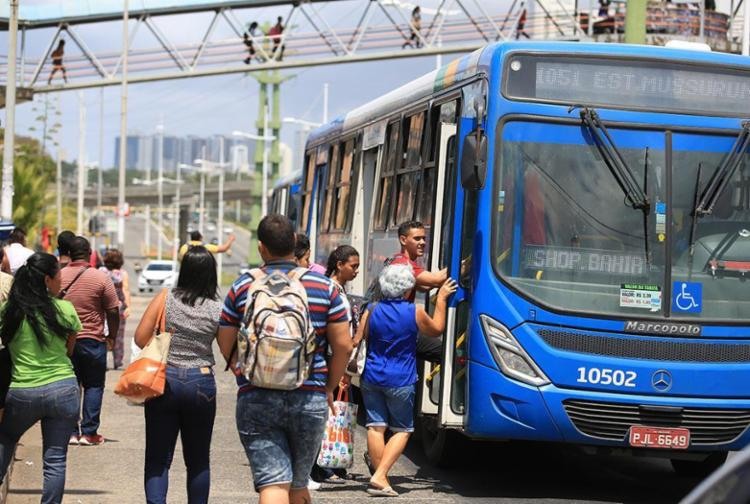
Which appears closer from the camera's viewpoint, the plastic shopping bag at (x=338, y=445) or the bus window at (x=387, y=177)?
the plastic shopping bag at (x=338, y=445)

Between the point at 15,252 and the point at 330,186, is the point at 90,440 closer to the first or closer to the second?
the point at 15,252

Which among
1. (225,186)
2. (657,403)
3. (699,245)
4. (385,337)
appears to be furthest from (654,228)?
(225,186)

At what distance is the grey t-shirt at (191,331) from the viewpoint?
26.6 feet

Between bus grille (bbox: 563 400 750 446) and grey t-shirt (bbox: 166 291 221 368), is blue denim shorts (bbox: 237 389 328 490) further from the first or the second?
bus grille (bbox: 563 400 750 446)

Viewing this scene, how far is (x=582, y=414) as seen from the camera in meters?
10.5

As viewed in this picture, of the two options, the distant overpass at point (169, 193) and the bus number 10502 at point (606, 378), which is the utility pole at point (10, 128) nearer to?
the bus number 10502 at point (606, 378)

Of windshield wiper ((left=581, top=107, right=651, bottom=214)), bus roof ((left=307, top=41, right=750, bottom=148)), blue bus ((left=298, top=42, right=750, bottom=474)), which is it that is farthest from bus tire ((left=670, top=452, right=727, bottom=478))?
bus roof ((left=307, top=41, right=750, bottom=148))

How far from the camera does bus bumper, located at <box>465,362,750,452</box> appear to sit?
10461 mm

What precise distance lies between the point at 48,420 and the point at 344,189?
7734mm

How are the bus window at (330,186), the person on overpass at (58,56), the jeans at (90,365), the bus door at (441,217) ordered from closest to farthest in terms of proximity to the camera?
the bus door at (441,217)
the jeans at (90,365)
the bus window at (330,186)
the person on overpass at (58,56)

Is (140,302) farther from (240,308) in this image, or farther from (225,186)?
(225,186)

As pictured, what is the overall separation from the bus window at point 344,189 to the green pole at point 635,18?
3.04 meters

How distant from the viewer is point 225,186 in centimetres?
12731

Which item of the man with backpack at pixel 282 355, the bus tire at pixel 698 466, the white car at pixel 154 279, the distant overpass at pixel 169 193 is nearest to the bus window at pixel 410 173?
the bus tire at pixel 698 466
